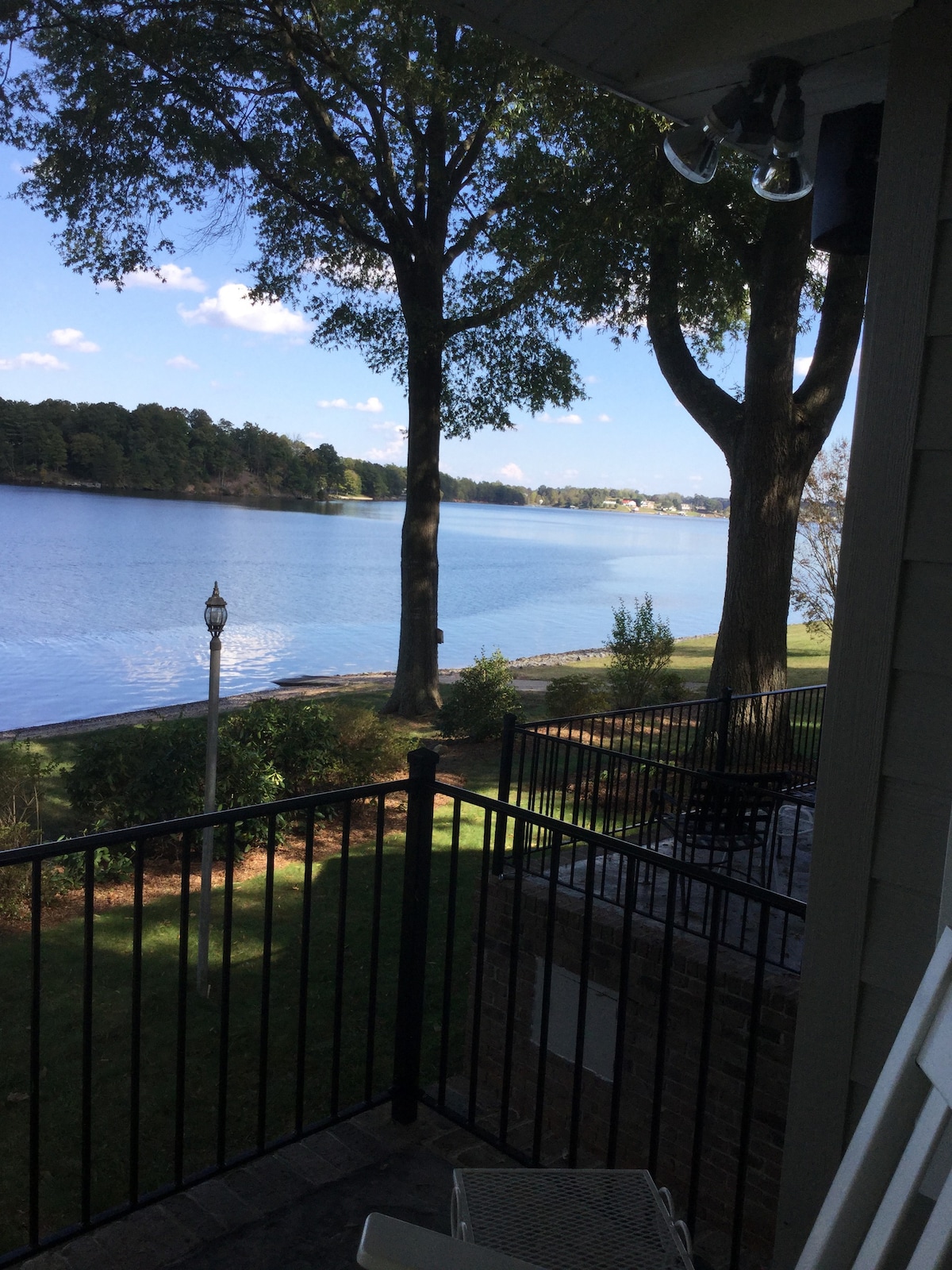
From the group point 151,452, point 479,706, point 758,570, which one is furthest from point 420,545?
point 151,452

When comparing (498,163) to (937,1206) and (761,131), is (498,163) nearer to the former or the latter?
(761,131)

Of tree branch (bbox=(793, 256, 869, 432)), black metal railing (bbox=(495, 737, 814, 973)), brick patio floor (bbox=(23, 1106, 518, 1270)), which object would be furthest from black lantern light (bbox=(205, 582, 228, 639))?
tree branch (bbox=(793, 256, 869, 432))

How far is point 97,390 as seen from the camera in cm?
6912

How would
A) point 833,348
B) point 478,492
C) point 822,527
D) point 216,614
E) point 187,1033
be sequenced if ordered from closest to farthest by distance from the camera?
point 187,1033, point 216,614, point 833,348, point 822,527, point 478,492

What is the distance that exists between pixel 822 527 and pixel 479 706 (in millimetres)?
11749

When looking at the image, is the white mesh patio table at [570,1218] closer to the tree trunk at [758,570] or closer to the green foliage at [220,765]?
the green foliage at [220,765]

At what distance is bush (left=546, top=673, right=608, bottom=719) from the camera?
1322cm

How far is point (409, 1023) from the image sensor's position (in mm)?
3023

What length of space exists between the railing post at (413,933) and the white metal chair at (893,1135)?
1576 mm

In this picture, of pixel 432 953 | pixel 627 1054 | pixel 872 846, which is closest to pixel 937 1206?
pixel 872 846

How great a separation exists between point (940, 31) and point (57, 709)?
19900mm

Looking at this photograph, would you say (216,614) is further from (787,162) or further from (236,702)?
(236,702)

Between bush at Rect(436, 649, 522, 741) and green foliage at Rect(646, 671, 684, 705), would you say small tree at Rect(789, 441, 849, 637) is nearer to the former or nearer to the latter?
green foliage at Rect(646, 671, 684, 705)

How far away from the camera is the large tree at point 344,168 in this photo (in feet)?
44.9
